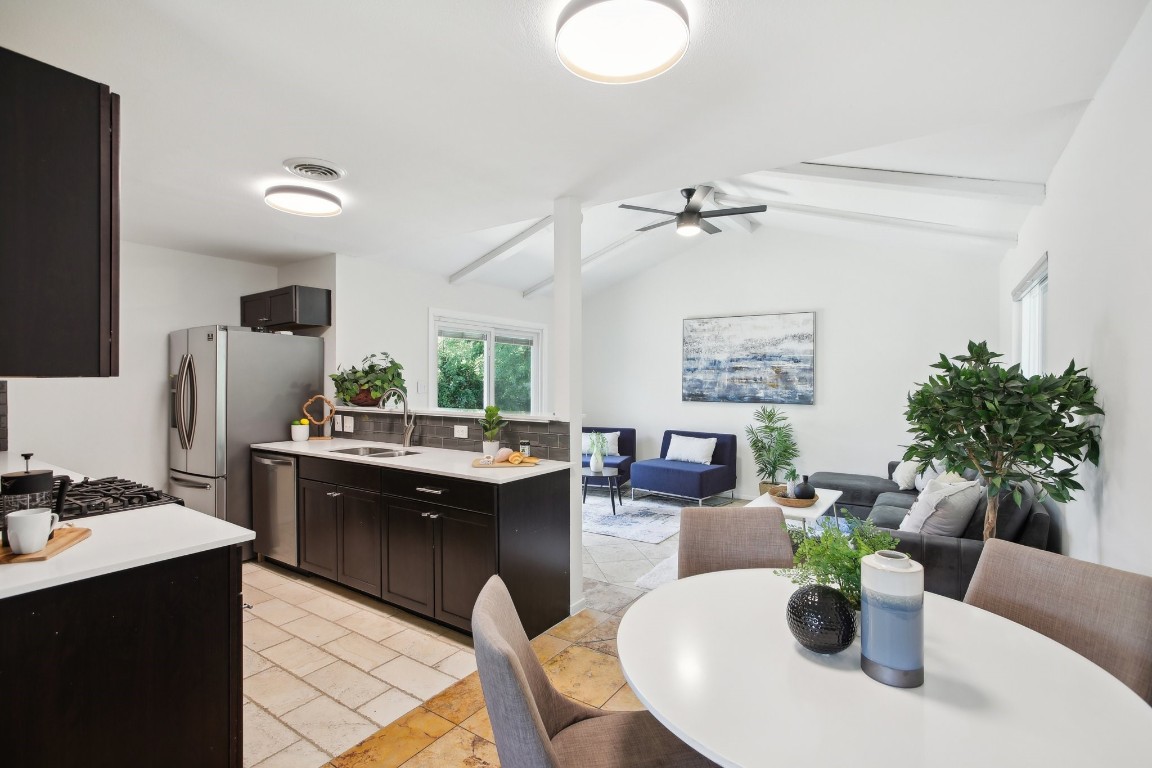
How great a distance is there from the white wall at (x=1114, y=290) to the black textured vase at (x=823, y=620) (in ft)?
3.82

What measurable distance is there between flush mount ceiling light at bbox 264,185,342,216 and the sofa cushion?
14.3 ft

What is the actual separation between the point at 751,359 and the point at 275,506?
15.6 feet

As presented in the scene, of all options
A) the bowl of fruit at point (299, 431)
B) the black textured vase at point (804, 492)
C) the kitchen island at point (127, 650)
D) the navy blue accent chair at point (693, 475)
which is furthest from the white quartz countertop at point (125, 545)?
the navy blue accent chair at point (693, 475)

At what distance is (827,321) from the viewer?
5797 millimetres

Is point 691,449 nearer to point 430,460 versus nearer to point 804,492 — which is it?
point 804,492

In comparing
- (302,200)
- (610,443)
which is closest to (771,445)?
(610,443)

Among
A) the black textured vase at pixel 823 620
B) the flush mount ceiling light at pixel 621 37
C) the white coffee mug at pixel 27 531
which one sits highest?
the flush mount ceiling light at pixel 621 37

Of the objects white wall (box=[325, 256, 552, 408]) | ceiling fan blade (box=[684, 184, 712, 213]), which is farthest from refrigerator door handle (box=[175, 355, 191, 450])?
ceiling fan blade (box=[684, 184, 712, 213])

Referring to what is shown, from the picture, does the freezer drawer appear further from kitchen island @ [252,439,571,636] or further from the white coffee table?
the white coffee table

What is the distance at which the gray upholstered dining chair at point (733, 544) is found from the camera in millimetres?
2020

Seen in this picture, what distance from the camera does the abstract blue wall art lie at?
590 cm

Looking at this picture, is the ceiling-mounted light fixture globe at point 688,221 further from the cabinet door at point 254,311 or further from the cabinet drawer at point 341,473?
the cabinet door at point 254,311

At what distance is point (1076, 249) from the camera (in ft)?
7.62

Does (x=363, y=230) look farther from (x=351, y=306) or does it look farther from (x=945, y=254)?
(x=945, y=254)
